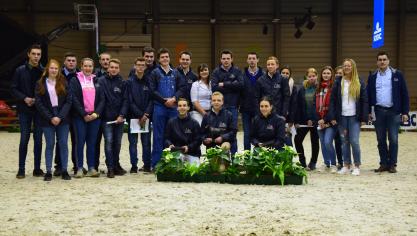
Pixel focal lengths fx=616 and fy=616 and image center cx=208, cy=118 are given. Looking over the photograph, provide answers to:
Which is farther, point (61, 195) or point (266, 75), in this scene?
point (266, 75)

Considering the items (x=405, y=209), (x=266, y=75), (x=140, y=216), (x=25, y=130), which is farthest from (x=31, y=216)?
(x=266, y=75)

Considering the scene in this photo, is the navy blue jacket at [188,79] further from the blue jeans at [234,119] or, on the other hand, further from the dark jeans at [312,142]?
the dark jeans at [312,142]

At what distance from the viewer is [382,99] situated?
8.87 m

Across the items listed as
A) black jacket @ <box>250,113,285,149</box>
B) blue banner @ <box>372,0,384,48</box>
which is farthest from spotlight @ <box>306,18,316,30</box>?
black jacket @ <box>250,113,285,149</box>

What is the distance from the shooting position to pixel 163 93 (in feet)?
28.9

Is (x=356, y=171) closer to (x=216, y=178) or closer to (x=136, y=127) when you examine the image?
(x=216, y=178)

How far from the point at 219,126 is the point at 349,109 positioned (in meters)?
1.87

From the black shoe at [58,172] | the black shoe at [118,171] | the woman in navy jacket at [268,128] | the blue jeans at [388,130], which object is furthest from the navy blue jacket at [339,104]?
the black shoe at [58,172]

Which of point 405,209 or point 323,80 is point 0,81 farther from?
point 405,209

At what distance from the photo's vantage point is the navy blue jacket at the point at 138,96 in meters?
8.80

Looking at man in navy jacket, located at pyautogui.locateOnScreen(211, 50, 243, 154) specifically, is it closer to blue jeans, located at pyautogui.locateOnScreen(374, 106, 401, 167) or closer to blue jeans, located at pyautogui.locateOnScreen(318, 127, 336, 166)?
blue jeans, located at pyautogui.locateOnScreen(318, 127, 336, 166)

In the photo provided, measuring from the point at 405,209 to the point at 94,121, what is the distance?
Result: 14.1 ft

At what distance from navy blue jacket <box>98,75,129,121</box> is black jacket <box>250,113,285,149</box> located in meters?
1.88

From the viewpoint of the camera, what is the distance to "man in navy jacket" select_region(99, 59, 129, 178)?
8.52 m
